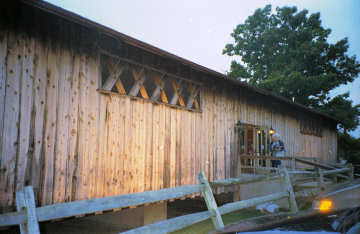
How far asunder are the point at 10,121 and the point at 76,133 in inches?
46.0

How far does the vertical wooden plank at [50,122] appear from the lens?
190 inches

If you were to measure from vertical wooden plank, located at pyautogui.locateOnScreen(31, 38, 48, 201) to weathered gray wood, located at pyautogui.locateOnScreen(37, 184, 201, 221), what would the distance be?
231 cm

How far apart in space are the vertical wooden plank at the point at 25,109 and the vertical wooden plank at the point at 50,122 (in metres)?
0.28

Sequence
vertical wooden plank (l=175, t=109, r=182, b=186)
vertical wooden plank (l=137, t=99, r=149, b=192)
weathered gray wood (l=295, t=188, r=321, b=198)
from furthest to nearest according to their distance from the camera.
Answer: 1. vertical wooden plank (l=175, t=109, r=182, b=186)
2. weathered gray wood (l=295, t=188, r=321, b=198)
3. vertical wooden plank (l=137, t=99, r=149, b=192)

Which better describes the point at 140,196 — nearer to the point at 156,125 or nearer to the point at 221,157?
the point at 156,125

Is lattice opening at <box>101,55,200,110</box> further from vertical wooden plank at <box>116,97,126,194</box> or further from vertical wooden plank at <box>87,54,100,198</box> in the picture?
vertical wooden plank at <box>116,97,126,194</box>

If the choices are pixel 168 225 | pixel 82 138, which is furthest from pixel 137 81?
pixel 168 225

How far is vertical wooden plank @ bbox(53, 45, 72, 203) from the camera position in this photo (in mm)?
5004

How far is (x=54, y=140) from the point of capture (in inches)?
198

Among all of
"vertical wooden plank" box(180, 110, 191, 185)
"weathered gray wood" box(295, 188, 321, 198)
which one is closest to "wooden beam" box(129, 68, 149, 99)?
"vertical wooden plank" box(180, 110, 191, 185)

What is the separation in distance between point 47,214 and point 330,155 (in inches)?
779

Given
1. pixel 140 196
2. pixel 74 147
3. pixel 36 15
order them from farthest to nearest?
pixel 74 147 → pixel 36 15 → pixel 140 196

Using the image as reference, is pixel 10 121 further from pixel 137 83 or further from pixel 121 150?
pixel 137 83

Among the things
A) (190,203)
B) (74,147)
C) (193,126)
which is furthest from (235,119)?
(74,147)
